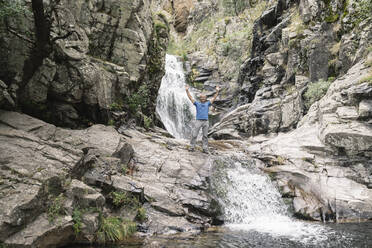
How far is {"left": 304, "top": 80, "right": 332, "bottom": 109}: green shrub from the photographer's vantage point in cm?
1891

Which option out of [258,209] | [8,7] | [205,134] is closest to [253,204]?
[258,209]

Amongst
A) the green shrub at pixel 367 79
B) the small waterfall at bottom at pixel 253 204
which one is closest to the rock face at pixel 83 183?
the small waterfall at bottom at pixel 253 204

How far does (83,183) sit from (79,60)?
6777 mm

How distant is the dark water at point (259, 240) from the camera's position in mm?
7363

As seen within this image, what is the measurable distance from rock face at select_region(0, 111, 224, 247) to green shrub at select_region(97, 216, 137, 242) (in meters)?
0.18

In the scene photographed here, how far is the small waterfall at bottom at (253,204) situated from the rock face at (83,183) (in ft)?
3.33

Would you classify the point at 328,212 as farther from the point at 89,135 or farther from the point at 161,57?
the point at 161,57

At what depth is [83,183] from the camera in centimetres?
812

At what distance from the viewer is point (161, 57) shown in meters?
21.3

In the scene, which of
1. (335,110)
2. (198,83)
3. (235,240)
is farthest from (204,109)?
(198,83)

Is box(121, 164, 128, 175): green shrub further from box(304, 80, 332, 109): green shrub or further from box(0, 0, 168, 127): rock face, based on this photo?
box(304, 80, 332, 109): green shrub

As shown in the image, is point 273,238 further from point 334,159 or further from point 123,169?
point 334,159

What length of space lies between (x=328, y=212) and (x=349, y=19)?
15.6m

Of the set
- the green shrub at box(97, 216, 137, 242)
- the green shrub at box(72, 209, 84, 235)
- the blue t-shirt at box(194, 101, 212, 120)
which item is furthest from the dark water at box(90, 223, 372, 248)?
the blue t-shirt at box(194, 101, 212, 120)
